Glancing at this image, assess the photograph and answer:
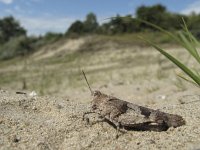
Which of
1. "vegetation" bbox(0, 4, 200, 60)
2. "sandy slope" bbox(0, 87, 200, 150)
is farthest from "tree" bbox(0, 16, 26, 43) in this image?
"sandy slope" bbox(0, 87, 200, 150)

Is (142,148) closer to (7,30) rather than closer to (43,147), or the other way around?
(43,147)

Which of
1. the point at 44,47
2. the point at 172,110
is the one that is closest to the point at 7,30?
the point at 44,47

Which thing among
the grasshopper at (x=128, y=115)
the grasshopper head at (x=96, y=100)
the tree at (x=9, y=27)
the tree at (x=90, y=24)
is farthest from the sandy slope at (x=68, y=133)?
the tree at (x=9, y=27)

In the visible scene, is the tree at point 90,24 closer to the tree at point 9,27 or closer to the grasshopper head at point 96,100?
the tree at point 9,27

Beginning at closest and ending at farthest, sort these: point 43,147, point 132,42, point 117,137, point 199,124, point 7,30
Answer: point 43,147 → point 117,137 → point 199,124 → point 132,42 → point 7,30

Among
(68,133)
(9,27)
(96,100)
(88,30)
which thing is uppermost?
(9,27)

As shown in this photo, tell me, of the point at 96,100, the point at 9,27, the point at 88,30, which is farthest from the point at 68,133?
the point at 9,27

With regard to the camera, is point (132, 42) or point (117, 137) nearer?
point (117, 137)

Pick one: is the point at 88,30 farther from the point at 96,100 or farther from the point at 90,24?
the point at 96,100
